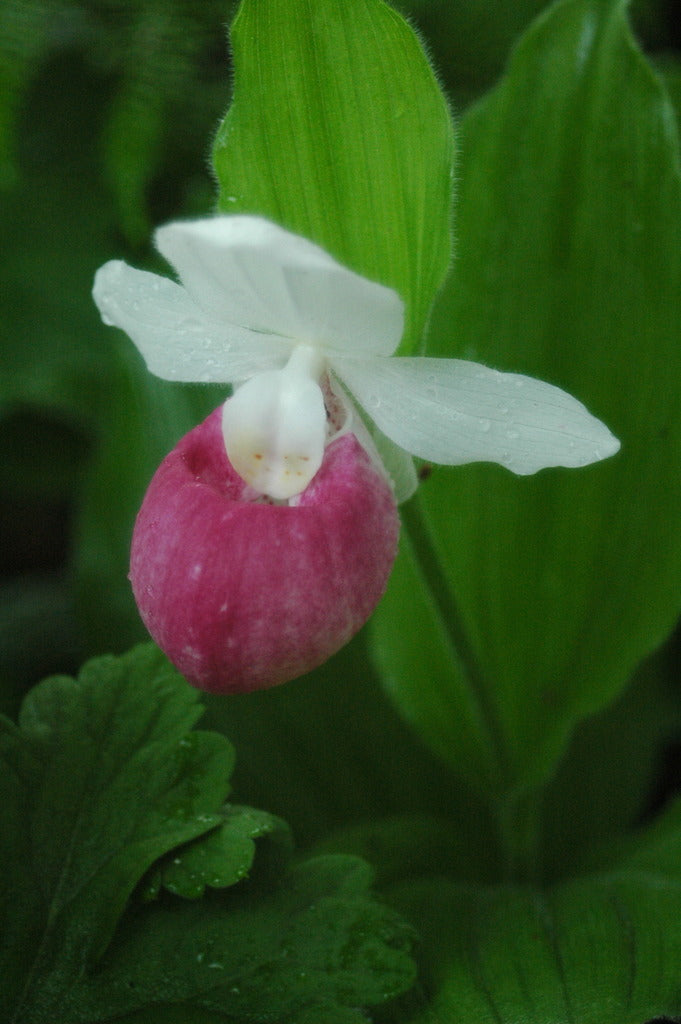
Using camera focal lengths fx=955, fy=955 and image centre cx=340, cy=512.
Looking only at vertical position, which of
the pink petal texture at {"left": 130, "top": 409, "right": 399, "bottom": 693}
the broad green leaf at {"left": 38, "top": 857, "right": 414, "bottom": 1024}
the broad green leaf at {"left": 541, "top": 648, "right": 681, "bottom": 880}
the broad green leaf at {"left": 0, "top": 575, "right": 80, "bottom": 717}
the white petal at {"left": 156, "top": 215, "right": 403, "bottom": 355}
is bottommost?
the broad green leaf at {"left": 541, "top": 648, "right": 681, "bottom": 880}

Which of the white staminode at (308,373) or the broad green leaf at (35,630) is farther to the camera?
the broad green leaf at (35,630)

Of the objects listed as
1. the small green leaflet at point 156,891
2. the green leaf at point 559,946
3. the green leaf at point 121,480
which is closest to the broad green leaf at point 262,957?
the small green leaflet at point 156,891

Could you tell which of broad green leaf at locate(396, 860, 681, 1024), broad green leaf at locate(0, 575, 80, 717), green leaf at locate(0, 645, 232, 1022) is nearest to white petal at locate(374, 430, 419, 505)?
green leaf at locate(0, 645, 232, 1022)

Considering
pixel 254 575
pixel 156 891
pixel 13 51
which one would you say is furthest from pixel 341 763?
pixel 13 51

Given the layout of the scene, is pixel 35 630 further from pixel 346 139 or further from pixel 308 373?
pixel 346 139

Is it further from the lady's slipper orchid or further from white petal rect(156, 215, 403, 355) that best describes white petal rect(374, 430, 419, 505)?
white petal rect(156, 215, 403, 355)

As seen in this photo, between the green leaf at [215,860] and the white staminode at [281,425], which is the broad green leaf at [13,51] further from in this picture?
the green leaf at [215,860]
